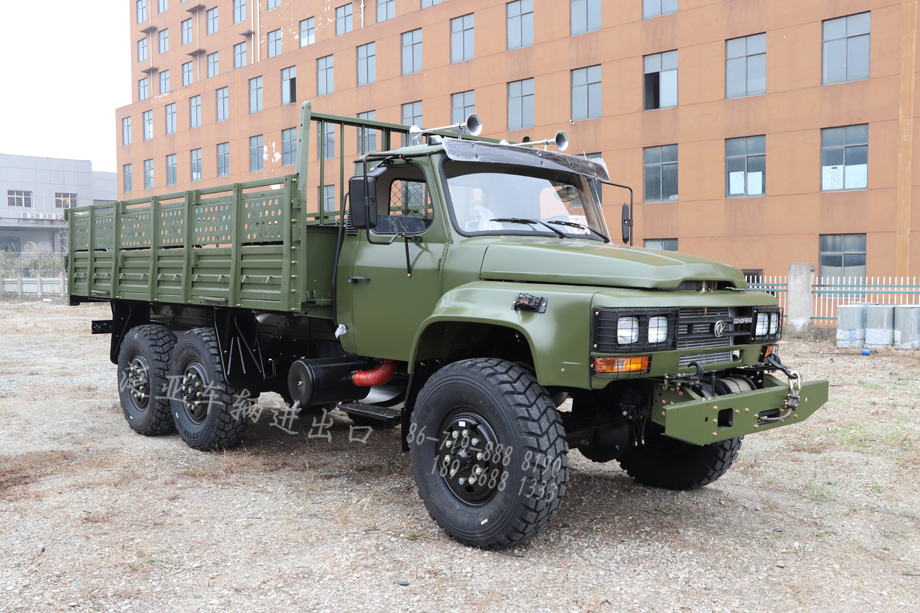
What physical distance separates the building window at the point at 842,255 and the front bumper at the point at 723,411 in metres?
19.7

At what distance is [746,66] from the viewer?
23094mm

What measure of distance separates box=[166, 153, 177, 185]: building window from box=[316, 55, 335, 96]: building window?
46.1 ft

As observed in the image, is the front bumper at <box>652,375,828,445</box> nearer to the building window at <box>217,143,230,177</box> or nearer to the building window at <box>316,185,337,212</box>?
the building window at <box>316,185,337,212</box>

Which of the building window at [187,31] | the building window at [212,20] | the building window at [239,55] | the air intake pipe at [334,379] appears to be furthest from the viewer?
the building window at [187,31]

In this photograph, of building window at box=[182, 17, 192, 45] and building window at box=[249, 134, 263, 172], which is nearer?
building window at box=[249, 134, 263, 172]

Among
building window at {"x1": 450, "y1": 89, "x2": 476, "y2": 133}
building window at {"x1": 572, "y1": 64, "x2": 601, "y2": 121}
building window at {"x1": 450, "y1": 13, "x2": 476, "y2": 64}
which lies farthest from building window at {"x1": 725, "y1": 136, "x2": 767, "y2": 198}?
building window at {"x1": 450, "y1": 13, "x2": 476, "y2": 64}

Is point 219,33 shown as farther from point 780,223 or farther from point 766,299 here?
point 766,299

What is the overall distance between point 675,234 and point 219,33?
97.5ft

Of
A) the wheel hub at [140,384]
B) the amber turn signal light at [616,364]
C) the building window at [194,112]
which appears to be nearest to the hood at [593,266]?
the amber turn signal light at [616,364]

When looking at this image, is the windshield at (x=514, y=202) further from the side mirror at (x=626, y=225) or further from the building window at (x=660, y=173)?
the building window at (x=660, y=173)

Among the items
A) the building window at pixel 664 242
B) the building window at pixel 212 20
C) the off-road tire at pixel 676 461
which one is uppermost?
the building window at pixel 212 20

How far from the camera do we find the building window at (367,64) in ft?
109

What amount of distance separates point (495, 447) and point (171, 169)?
4577 cm

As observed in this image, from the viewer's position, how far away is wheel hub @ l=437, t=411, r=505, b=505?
173 inches
